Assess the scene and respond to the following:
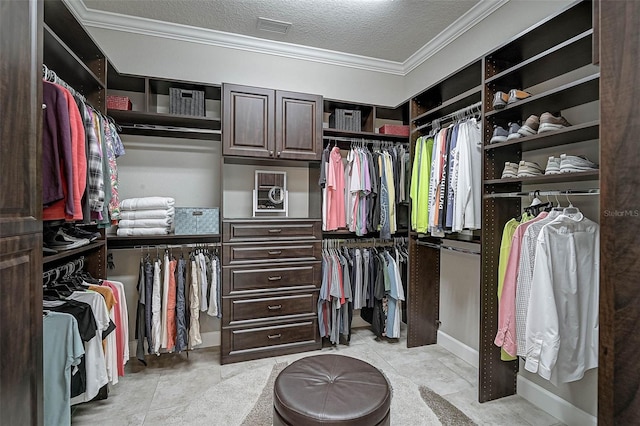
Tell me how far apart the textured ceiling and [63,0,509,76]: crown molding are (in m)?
0.05

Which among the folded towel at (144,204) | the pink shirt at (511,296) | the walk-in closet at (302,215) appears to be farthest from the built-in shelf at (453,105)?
the folded towel at (144,204)

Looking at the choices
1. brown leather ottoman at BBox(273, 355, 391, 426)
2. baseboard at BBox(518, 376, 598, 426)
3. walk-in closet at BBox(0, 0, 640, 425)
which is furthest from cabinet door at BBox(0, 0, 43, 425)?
baseboard at BBox(518, 376, 598, 426)

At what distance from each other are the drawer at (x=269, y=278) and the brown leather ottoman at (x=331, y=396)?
1094 millimetres

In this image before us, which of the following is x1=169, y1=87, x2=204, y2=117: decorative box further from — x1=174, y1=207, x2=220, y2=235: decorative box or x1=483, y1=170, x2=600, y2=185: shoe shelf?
x1=483, y1=170, x2=600, y2=185: shoe shelf

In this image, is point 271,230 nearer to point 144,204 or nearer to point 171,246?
point 171,246

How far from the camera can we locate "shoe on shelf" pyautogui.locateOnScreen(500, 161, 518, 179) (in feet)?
6.42

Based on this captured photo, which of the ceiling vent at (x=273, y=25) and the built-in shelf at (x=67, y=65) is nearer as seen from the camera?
the built-in shelf at (x=67, y=65)

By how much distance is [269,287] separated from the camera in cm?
269

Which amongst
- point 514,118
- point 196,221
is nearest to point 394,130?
point 514,118

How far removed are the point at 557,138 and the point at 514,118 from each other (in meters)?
0.41

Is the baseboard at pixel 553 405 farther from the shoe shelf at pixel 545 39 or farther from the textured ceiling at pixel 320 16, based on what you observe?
the textured ceiling at pixel 320 16

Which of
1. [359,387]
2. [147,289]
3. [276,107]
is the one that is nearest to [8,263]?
[359,387]

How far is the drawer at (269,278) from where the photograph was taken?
2.58m

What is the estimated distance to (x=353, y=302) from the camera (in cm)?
295
